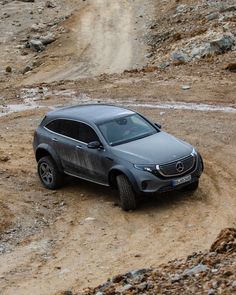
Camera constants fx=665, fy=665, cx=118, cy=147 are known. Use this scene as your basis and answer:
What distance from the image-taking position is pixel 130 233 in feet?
40.1

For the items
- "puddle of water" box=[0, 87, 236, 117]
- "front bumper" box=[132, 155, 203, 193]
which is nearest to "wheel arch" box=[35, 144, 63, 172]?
"front bumper" box=[132, 155, 203, 193]

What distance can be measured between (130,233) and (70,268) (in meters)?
1.66

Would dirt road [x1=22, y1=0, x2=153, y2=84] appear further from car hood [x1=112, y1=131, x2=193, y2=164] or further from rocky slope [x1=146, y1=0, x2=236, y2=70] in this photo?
car hood [x1=112, y1=131, x2=193, y2=164]

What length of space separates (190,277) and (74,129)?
6.55 meters

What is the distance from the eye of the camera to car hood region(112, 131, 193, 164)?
13035mm

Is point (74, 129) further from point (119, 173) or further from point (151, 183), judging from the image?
point (151, 183)

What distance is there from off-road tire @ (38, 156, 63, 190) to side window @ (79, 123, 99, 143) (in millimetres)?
1073

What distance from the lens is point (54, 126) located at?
592 inches

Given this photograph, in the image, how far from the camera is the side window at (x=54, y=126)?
49.0 feet

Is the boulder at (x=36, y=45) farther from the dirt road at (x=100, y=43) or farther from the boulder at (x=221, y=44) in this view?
the boulder at (x=221, y=44)

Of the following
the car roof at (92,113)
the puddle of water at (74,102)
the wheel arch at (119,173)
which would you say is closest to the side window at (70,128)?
the car roof at (92,113)

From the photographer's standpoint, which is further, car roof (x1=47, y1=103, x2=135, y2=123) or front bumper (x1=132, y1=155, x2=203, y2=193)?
car roof (x1=47, y1=103, x2=135, y2=123)

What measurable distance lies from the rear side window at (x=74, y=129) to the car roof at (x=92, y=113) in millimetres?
131

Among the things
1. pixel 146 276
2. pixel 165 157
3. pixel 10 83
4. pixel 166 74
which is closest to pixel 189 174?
pixel 165 157
